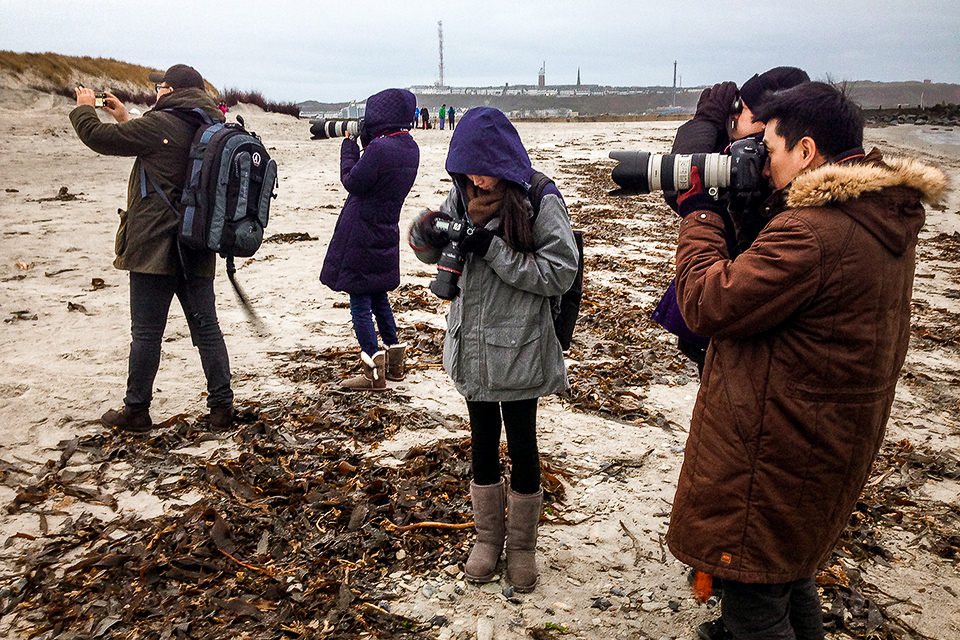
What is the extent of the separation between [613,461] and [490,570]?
4.60ft

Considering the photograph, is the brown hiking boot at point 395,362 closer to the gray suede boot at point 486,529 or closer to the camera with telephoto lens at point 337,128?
the camera with telephoto lens at point 337,128

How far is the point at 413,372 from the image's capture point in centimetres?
551

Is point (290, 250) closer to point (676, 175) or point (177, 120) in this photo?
point (177, 120)

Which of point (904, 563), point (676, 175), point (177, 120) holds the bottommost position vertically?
point (904, 563)

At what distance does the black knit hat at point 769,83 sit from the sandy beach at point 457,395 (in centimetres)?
88

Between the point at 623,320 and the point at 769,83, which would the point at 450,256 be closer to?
the point at 769,83

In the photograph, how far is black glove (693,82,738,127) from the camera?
8.87ft

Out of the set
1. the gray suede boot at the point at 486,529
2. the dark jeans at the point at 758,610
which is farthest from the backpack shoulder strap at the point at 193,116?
the dark jeans at the point at 758,610

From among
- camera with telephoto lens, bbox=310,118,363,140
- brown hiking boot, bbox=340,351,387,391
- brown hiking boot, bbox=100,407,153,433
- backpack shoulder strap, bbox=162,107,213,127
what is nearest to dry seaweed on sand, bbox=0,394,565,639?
brown hiking boot, bbox=100,407,153,433

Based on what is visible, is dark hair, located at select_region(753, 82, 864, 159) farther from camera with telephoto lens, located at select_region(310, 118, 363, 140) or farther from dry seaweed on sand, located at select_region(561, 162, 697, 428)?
camera with telephoto lens, located at select_region(310, 118, 363, 140)

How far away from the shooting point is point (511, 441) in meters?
2.92

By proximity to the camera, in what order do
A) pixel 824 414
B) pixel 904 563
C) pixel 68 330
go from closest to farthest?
pixel 824 414
pixel 904 563
pixel 68 330

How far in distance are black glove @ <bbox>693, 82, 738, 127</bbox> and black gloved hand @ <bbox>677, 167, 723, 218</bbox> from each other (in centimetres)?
64

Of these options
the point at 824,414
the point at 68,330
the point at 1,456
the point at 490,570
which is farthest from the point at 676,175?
the point at 68,330
